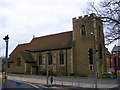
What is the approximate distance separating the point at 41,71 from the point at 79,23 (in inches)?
627

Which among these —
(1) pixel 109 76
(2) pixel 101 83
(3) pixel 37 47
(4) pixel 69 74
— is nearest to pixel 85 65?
(4) pixel 69 74

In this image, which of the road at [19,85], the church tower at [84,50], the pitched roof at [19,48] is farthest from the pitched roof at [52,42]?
the road at [19,85]

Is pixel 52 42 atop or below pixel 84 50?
atop

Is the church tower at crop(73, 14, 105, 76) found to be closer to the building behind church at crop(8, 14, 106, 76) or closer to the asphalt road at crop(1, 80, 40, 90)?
the building behind church at crop(8, 14, 106, 76)

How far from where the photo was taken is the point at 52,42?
58.5 metres

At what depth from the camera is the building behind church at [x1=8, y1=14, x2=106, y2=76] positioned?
4938cm

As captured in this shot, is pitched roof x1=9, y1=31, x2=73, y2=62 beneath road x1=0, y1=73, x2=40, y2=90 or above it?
above

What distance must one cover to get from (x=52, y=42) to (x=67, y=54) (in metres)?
8.50

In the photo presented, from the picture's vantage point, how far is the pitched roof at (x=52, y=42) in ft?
178

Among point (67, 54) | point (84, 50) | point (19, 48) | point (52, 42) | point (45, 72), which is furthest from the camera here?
point (19, 48)

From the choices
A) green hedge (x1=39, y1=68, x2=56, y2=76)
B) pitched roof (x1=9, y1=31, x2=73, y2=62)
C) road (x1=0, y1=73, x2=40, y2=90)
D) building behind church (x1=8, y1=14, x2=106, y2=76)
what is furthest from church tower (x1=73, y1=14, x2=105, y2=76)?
road (x1=0, y1=73, x2=40, y2=90)

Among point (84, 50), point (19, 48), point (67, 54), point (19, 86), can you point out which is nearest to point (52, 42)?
point (67, 54)

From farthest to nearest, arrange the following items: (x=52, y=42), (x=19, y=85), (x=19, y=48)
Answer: (x=19, y=48), (x=52, y=42), (x=19, y=85)

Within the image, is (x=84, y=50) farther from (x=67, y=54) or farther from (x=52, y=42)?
(x=52, y=42)
